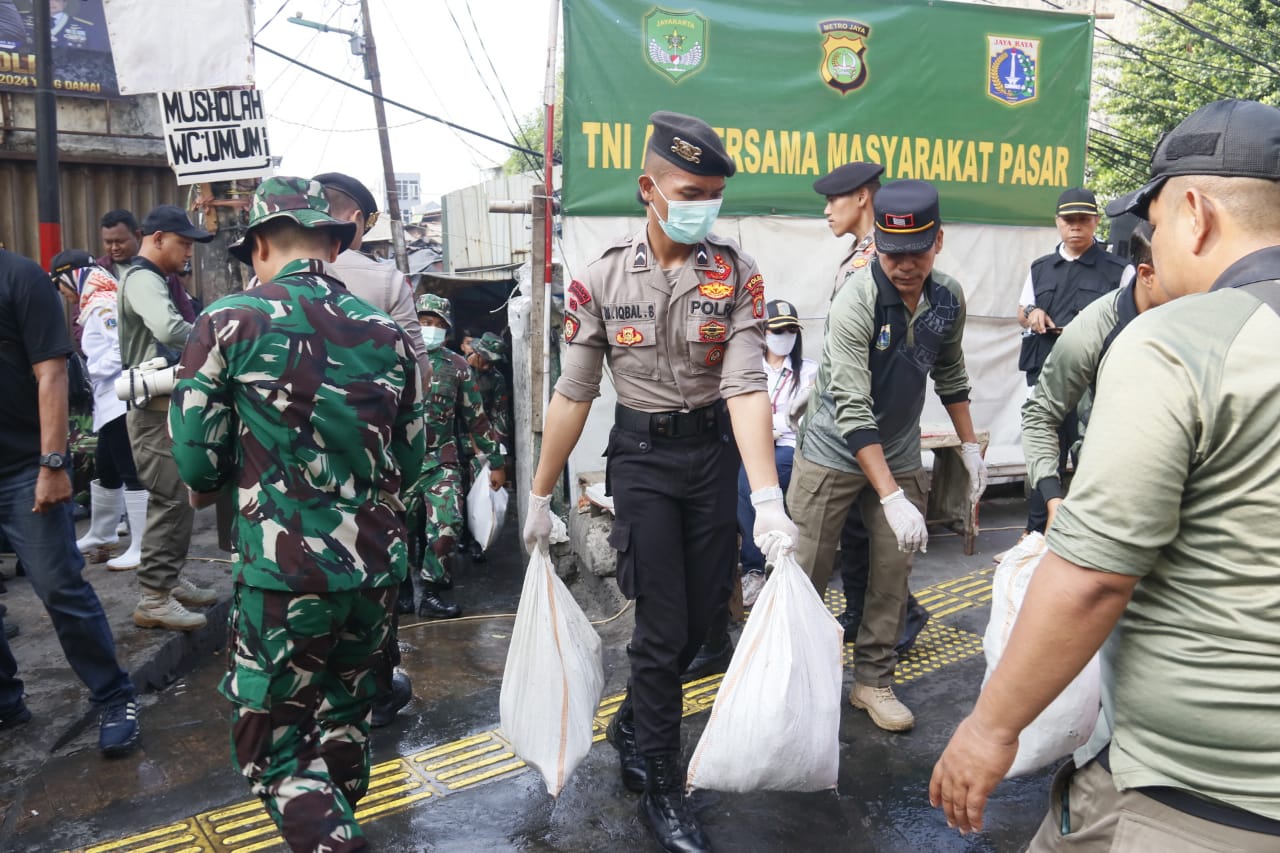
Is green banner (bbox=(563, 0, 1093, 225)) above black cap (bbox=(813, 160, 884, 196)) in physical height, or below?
above

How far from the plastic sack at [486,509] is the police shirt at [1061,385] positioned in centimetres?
369

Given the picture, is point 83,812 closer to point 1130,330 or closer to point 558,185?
point 1130,330

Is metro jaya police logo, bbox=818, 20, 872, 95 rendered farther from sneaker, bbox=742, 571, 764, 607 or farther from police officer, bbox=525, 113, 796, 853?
police officer, bbox=525, 113, 796, 853

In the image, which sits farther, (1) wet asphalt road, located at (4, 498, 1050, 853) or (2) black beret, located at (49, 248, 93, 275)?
(2) black beret, located at (49, 248, 93, 275)

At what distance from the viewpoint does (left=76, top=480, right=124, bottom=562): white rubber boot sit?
591 centimetres

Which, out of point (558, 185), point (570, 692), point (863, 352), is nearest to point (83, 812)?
point (570, 692)

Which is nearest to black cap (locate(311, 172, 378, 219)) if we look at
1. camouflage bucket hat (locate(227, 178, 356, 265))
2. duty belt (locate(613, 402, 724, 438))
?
camouflage bucket hat (locate(227, 178, 356, 265))

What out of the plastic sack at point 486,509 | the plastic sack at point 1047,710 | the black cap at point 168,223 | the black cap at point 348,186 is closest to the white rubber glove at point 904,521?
the plastic sack at point 1047,710

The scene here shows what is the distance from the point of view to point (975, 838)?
9.81ft

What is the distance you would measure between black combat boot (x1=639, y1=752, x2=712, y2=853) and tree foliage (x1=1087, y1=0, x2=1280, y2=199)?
12359 millimetres

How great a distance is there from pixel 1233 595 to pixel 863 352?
221 centimetres

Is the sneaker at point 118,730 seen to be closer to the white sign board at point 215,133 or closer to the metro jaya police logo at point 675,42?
the white sign board at point 215,133

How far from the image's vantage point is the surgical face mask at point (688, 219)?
2.88 meters

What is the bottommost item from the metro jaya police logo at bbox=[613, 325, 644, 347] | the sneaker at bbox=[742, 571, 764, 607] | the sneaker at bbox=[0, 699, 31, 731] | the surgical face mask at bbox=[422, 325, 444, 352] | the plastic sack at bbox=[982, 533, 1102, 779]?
the sneaker at bbox=[0, 699, 31, 731]
